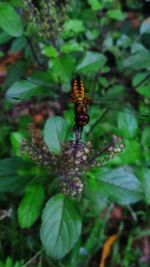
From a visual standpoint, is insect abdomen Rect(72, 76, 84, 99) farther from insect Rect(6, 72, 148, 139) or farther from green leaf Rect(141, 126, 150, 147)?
green leaf Rect(141, 126, 150, 147)

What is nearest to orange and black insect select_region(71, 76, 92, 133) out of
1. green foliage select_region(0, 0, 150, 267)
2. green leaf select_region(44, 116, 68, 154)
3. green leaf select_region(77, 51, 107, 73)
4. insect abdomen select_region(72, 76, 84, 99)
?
insect abdomen select_region(72, 76, 84, 99)

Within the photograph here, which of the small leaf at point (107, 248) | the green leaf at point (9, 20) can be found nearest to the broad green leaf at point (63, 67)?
the green leaf at point (9, 20)

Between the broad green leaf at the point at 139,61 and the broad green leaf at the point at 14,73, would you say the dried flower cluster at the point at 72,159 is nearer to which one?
the broad green leaf at the point at 139,61

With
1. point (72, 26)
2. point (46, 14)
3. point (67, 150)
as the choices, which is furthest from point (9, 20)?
point (67, 150)

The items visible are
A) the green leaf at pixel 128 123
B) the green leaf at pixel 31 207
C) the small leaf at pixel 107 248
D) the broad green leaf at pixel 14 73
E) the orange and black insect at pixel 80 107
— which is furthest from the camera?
the broad green leaf at pixel 14 73

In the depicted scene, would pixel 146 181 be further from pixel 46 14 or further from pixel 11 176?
pixel 46 14

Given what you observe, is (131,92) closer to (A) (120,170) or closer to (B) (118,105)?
(B) (118,105)
